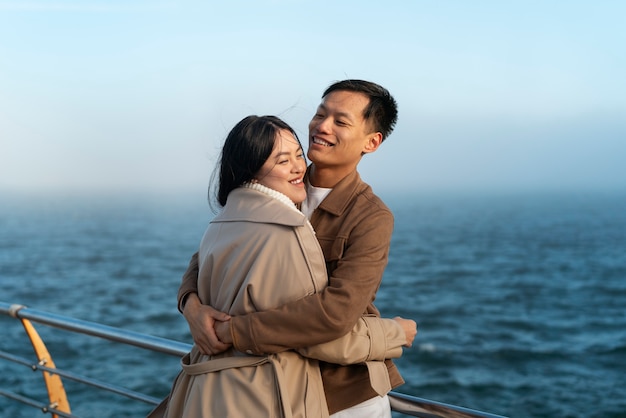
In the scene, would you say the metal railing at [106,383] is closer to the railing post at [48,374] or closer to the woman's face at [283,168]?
the railing post at [48,374]

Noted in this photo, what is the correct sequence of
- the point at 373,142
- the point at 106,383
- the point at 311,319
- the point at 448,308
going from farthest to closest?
1. the point at 448,308
2. the point at 106,383
3. the point at 373,142
4. the point at 311,319

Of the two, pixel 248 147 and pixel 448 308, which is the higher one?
pixel 248 147

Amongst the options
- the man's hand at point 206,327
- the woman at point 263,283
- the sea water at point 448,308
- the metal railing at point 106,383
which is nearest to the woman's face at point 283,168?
the woman at point 263,283

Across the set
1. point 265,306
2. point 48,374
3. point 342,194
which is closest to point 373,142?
point 342,194

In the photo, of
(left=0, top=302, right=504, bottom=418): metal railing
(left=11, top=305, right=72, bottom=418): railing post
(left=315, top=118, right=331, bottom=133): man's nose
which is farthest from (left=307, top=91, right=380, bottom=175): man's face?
(left=11, top=305, right=72, bottom=418): railing post

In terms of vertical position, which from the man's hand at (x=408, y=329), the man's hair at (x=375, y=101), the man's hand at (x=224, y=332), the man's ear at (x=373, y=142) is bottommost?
the man's hand at (x=408, y=329)

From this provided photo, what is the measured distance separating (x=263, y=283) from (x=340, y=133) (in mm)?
599

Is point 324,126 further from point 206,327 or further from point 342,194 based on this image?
point 206,327

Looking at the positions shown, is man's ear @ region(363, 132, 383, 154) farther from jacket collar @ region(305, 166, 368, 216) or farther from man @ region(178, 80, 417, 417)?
jacket collar @ region(305, 166, 368, 216)

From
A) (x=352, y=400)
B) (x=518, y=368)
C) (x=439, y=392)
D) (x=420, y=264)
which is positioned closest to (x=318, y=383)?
(x=352, y=400)

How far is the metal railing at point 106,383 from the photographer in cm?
205

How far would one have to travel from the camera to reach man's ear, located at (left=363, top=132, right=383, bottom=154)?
2.12m

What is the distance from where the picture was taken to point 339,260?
6.04 feet

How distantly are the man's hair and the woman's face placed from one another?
332mm
